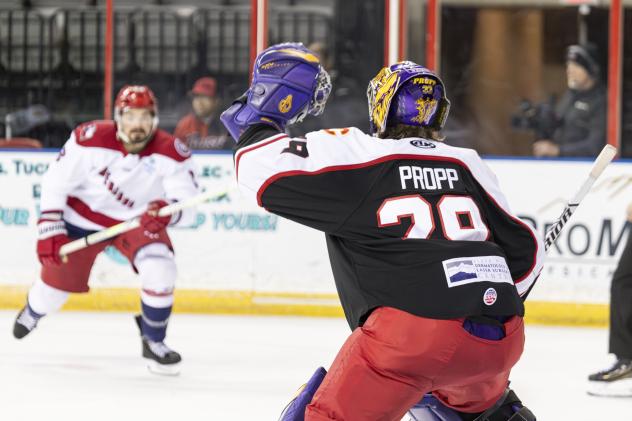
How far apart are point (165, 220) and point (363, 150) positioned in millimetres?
2383

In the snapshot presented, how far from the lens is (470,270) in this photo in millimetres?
1969

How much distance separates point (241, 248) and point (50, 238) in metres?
1.59

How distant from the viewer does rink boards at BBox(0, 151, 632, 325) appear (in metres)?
5.62

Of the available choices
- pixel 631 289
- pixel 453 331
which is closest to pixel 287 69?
pixel 453 331

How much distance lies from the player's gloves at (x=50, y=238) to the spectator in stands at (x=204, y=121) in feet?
5.40

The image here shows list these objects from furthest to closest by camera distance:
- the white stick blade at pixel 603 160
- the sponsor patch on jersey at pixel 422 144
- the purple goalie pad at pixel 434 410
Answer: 1. the white stick blade at pixel 603 160
2. the purple goalie pad at pixel 434 410
3. the sponsor patch on jersey at pixel 422 144

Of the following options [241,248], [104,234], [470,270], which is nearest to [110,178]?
[104,234]

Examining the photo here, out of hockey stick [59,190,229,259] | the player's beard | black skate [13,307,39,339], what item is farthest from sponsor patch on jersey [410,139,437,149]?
black skate [13,307,39,339]

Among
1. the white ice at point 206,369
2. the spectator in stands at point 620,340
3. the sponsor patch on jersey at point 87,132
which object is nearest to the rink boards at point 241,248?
the white ice at point 206,369

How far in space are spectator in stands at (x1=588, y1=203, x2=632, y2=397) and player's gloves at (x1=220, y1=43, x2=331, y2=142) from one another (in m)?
2.12

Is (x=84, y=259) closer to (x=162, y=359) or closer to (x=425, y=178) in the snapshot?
(x=162, y=359)

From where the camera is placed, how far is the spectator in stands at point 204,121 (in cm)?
595

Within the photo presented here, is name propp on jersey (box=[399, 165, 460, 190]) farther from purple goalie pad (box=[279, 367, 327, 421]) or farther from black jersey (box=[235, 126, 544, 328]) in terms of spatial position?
purple goalie pad (box=[279, 367, 327, 421])

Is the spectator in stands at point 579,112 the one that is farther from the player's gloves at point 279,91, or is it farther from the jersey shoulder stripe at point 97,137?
the player's gloves at point 279,91
